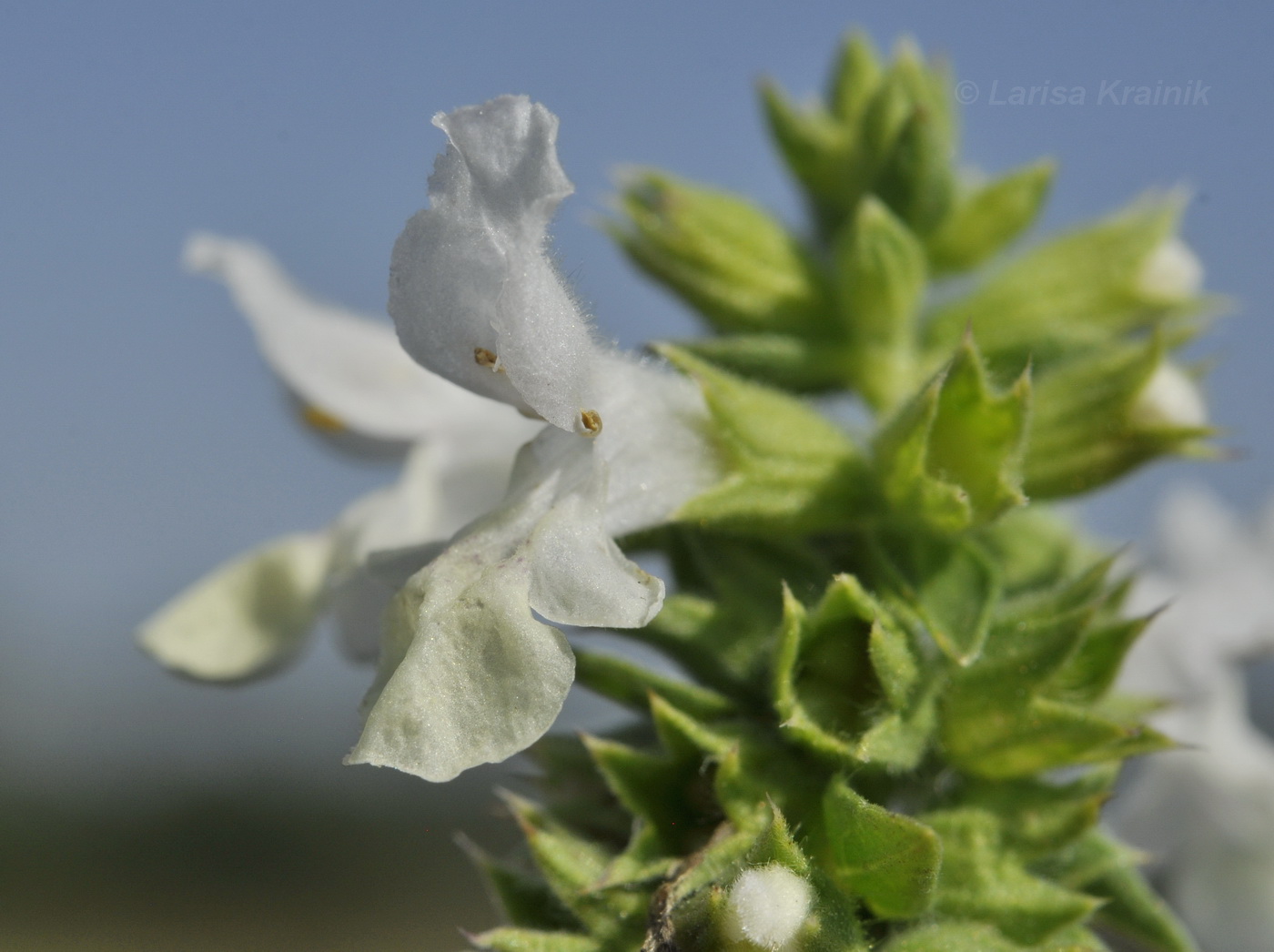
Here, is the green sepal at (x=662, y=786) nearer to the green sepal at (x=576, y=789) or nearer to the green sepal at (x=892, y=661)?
the green sepal at (x=576, y=789)

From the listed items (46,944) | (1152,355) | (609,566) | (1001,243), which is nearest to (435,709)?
(609,566)

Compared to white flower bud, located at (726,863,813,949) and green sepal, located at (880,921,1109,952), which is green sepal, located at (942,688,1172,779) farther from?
Answer: white flower bud, located at (726,863,813,949)

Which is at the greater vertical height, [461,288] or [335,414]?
[335,414]

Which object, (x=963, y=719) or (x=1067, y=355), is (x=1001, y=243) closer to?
(x=1067, y=355)

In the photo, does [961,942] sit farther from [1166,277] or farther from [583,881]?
[1166,277]

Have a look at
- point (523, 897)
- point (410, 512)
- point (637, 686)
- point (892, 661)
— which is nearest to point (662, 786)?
point (637, 686)

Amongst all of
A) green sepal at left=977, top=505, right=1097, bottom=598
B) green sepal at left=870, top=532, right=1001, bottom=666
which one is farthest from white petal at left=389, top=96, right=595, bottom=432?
green sepal at left=977, top=505, right=1097, bottom=598
